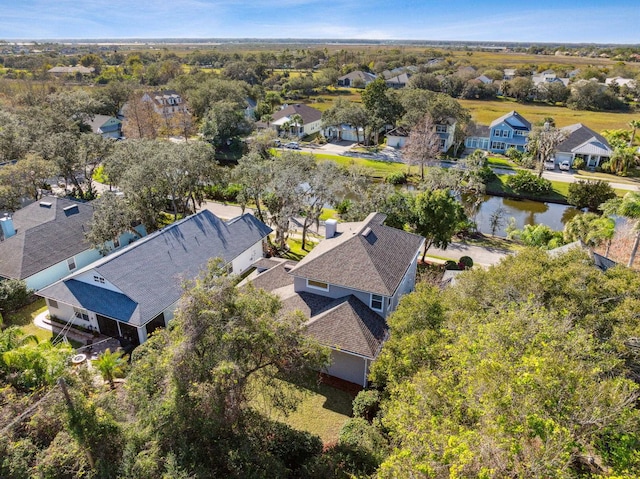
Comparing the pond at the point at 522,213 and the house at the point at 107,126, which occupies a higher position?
the house at the point at 107,126

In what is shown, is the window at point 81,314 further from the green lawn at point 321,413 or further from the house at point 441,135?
the house at point 441,135

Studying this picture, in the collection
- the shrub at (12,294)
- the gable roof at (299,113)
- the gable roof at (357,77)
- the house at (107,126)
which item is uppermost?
the gable roof at (357,77)

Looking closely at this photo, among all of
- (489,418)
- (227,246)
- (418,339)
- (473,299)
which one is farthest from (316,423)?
(227,246)

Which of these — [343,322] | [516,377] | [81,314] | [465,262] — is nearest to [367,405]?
[343,322]

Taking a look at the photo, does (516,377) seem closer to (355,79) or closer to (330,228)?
(330,228)

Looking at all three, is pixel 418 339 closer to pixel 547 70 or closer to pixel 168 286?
pixel 168 286

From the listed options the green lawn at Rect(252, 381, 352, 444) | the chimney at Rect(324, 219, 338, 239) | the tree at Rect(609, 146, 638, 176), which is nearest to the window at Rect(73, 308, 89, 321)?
the green lawn at Rect(252, 381, 352, 444)

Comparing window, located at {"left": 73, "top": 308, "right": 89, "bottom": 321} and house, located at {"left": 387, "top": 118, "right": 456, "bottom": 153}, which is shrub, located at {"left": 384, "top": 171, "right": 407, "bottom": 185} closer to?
house, located at {"left": 387, "top": 118, "right": 456, "bottom": 153}

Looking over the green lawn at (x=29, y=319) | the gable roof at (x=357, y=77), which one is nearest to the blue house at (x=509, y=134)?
the green lawn at (x=29, y=319)
